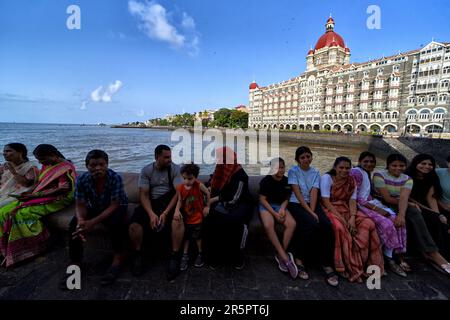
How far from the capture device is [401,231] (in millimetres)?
2473

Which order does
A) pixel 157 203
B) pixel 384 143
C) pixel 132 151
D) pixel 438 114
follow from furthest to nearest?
1. pixel 438 114
2. pixel 384 143
3. pixel 132 151
4. pixel 157 203

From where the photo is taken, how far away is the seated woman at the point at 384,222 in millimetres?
2402

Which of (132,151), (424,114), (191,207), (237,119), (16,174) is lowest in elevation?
(132,151)

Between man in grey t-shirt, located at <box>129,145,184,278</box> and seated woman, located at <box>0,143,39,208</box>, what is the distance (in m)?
1.55

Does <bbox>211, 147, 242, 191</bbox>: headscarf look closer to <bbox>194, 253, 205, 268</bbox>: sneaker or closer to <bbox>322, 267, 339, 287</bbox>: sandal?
<bbox>194, 253, 205, 268</bbox>: sneaker

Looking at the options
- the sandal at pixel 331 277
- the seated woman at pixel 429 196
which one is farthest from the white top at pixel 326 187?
the sandal at pixel 331 277

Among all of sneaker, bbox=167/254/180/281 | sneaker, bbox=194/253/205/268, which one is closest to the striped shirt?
sneaker, bbox=194/253/205/268

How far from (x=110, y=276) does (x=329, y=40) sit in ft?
224

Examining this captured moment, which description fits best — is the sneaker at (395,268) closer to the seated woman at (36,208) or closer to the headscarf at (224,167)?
the headscarf at (224,167)

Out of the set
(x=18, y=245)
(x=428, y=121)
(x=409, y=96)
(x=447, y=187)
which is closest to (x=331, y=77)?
(x=409, y=96)

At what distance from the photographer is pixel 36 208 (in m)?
2.53

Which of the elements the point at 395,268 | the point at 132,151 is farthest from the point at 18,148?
the point at 132,151

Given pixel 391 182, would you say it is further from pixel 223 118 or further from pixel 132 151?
pixel 223 118

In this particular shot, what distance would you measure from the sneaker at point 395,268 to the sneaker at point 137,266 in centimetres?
293
